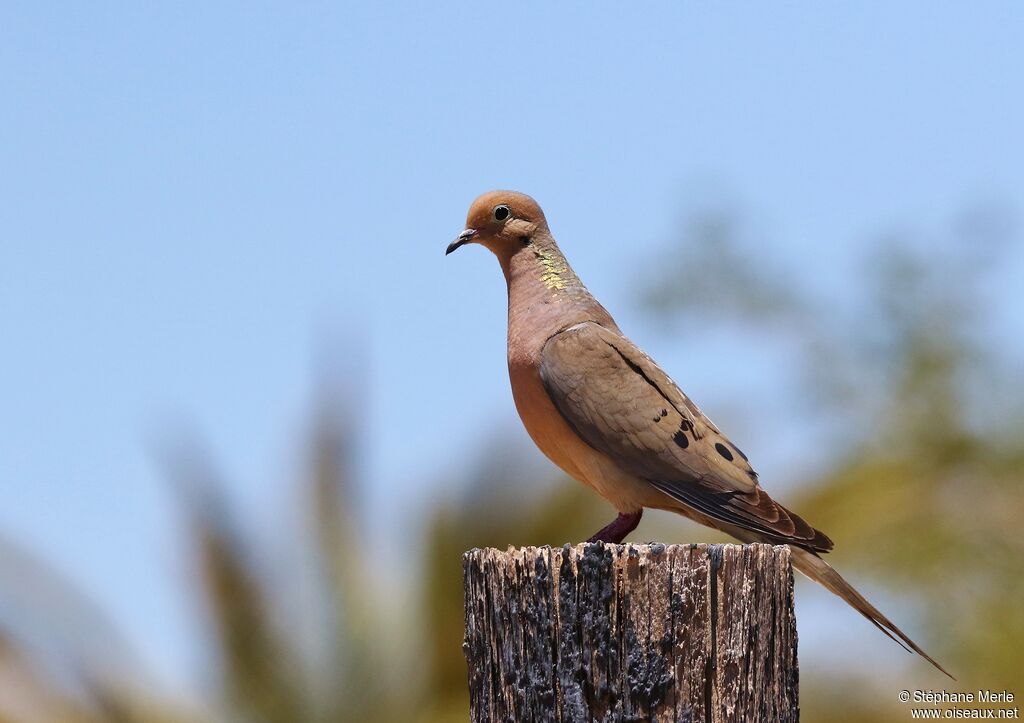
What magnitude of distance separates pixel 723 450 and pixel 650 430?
33 centimetres

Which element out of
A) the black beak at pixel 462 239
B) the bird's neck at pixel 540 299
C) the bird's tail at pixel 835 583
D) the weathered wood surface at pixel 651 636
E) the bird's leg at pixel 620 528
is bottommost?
the weathered wood surface at pixel 651 636

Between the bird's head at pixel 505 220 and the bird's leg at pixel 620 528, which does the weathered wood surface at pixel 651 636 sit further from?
the bird's head at pixel 505 220

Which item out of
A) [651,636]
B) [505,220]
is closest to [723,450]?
[505,220]

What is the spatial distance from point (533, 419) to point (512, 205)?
107 centimetres

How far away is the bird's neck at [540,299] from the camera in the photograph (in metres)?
Result: 5.65

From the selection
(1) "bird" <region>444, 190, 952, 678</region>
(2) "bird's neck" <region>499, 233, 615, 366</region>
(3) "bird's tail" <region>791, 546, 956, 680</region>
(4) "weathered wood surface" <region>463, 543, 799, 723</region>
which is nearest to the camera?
(4) "weathered wood surface" <region>463, 543, 799, 723</region>

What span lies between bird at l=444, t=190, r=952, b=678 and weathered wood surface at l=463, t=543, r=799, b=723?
3.74 ft

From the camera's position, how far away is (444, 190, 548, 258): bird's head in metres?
5.96

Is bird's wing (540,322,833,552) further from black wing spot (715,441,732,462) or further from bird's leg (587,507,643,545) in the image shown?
bird's leg (587,507,643,545)

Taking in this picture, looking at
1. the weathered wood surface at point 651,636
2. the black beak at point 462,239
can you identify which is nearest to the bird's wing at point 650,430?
the black beak at point 462,239

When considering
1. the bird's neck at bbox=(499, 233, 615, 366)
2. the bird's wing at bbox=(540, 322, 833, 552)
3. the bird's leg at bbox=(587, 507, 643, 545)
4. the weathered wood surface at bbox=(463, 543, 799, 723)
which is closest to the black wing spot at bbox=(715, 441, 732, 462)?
the bird's wing at bbox=(540, 322, 833, 552)

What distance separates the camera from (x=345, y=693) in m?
11.2

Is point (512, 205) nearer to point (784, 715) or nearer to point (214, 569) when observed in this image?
point (784, 715)

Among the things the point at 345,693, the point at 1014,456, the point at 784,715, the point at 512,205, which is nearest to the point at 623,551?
the point at 784,715
